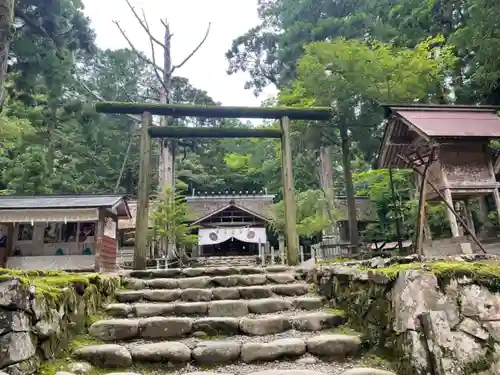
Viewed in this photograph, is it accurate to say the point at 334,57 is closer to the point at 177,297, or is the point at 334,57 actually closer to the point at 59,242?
the point at 177,297

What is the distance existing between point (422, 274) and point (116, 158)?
2952 cm

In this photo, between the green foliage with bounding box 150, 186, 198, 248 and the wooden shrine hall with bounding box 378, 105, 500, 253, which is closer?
the wooden shrine hall with bounding box 378, 105, 500, 253

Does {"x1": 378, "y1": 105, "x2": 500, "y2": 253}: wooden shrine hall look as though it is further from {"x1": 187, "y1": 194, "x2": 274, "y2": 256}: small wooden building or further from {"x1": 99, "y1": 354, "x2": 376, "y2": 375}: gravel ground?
{"x1": 187, "y1": 194, "x2": 274, "y2": 256}: small wooden building

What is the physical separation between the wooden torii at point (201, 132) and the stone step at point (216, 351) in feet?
7.93

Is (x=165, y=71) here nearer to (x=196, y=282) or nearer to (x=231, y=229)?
(x=231, y=229)

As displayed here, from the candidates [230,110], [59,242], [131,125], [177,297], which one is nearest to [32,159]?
[59,242]

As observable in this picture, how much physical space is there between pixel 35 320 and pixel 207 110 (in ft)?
13.8

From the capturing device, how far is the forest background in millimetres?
10430

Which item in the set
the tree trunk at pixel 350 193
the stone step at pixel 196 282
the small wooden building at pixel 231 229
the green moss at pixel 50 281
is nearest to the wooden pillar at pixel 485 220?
the tree trunk at pixel 350 193

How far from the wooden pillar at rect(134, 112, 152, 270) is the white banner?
15683mm

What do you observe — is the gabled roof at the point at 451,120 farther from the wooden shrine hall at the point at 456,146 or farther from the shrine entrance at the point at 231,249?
the shrine entrance at the point at 231,249

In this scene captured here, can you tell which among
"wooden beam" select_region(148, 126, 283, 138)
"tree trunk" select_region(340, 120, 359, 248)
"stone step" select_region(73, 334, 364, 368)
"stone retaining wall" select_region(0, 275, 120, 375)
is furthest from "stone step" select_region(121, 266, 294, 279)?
"tree trunk" select_region(340, 120, 359, 248)

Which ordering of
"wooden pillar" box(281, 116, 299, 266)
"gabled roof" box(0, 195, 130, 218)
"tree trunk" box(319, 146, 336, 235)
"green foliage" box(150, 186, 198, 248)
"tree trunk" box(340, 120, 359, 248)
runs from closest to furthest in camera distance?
"wooden pillar" box(281, 116, 299, 266), "tree trunk" box(340, 120, 359, 248), "gabled roof" box(0, 195, 130, 218), "green foliage" box(150, 186, 198, 248), "tree trunk" box(319, 146, 336, 235)

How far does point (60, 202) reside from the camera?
1298cm
